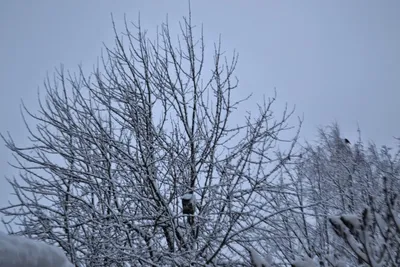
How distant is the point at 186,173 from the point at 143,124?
3.27 ft

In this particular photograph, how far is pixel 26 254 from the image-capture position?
3.99 feet

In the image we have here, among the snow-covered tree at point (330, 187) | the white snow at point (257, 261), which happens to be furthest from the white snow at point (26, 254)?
the snow-covered tree at point (330, 187)

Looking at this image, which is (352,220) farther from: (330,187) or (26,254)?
(330,187)

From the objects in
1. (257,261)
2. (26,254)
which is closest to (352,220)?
(257,261)

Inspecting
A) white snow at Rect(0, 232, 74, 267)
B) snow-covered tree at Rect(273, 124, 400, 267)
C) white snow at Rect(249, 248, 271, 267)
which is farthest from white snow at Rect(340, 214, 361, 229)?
snow-covered tree at Rect(273, 124, 400, 267)

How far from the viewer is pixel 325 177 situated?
8086 millimetres

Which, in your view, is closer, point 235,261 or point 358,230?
point 358,230

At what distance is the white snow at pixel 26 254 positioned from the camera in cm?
116

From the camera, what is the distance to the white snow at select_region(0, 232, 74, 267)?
1.16 metres

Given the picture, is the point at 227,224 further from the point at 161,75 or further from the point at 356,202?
the point at 356,202

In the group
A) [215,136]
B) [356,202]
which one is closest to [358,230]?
[215,136]

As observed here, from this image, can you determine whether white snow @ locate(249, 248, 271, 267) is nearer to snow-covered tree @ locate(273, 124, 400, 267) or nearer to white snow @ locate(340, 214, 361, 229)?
white snow @ locate(340, 214, 361, 229)

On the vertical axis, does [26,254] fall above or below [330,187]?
below

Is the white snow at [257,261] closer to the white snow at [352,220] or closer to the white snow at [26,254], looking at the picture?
the white snow at [352,220]
